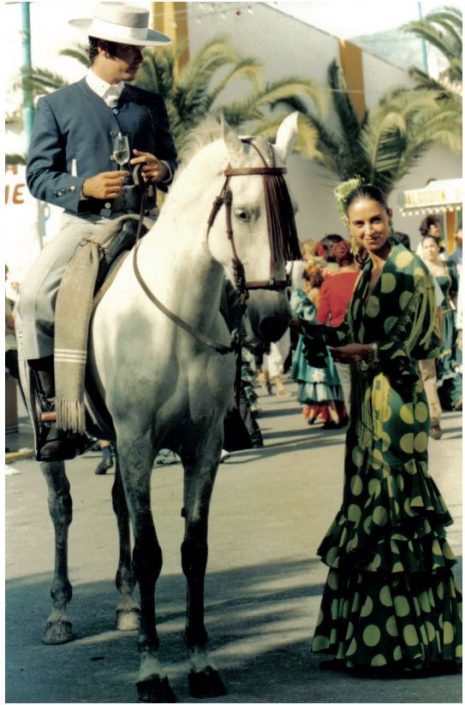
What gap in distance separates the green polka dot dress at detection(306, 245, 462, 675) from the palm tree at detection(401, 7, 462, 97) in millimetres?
31630

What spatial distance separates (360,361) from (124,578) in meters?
1.97

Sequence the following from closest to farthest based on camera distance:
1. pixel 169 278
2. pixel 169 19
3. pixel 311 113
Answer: pixel 169 278
pixel 169 19
pixel 311 113

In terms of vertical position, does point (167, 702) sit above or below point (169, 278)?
below

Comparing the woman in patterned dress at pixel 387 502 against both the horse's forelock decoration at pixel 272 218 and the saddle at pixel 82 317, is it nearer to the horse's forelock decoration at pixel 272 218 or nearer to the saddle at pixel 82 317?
the horse's forelock decoration at pixel 272 218

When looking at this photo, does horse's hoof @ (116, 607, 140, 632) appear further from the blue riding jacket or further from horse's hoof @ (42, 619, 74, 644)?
the blue riding jacket

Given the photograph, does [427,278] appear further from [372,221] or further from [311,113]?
[311,113]

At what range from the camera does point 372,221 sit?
239 inches

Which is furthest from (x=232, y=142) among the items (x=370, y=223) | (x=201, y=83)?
(x=201, y=83)

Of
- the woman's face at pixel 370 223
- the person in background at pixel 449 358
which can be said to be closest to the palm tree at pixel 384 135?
the person in background at pixel 449 358

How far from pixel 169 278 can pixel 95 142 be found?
3.66 feet

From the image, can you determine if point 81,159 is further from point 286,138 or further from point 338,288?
point 338,288

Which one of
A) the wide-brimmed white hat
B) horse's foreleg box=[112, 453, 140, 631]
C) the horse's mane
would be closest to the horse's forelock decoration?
the horse's mane

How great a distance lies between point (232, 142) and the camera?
18.5 ft

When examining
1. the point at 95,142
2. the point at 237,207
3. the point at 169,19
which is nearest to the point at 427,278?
the point at 237,207
